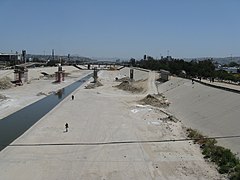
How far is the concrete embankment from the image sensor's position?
979 inches

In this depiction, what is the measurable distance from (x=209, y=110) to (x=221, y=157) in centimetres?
1459

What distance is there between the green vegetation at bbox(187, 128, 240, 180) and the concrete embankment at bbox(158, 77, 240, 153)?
3.58 ft

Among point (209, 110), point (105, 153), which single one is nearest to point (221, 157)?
point (105, 153)

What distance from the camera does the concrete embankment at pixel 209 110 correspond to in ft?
81.6

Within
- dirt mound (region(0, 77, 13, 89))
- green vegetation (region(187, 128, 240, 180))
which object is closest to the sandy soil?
green vegetation (region(187, 128, 240, 180))

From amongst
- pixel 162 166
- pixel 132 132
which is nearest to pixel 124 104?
pixel 132 132

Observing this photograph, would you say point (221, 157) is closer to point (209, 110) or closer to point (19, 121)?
point (209, 110)

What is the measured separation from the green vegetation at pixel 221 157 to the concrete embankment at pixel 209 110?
1090 mm

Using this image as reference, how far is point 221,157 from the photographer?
727 inches

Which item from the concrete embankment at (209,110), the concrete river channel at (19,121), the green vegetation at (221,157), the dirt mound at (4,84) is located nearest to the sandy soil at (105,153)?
the green vegetation at (221,157)

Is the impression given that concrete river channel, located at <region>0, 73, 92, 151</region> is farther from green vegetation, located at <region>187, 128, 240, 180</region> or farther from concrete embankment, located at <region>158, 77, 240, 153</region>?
concrete embankment, located at <region>158, 77, 240, 153</region>

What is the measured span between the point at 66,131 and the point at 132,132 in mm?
5342

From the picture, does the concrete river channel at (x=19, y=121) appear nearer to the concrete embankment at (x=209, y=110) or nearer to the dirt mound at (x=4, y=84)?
the concrete embankment at (x=209, y=110)

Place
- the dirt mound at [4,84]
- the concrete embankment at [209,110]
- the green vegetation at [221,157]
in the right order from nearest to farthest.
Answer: the green vegetation at [221,157] → the concrete embankment at [209,110] → the dirt mound at [4,84]
